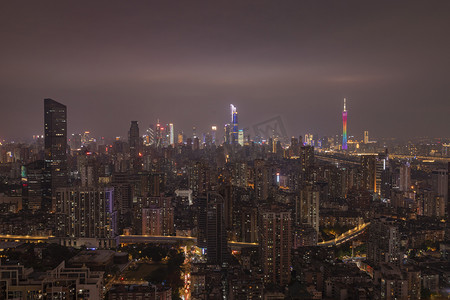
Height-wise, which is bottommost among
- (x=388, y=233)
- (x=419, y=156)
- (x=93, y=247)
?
(x=93, y=247)

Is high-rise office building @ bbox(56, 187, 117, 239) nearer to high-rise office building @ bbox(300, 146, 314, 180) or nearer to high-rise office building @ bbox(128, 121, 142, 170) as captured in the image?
high-rise office building @ bbox(300, 146, 314, 180)

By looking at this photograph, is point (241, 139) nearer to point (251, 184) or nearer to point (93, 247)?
point (251, 184)

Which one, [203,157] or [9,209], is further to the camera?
[203,157]

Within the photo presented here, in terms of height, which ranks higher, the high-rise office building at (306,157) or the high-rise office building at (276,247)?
the high-rise office building at (306,157)

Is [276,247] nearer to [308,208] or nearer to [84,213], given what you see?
[308,208]

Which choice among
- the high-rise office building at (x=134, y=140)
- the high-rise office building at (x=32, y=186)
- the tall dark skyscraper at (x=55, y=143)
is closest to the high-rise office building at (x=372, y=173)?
the high-rise office building at (x=134, y=140)

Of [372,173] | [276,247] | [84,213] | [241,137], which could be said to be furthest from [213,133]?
[276,247]

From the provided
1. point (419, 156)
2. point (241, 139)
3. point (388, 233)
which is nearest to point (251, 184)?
point (241, 139)

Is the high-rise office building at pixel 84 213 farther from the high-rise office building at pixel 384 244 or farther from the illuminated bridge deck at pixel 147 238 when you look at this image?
the high-rise office building at pixel 384 244
